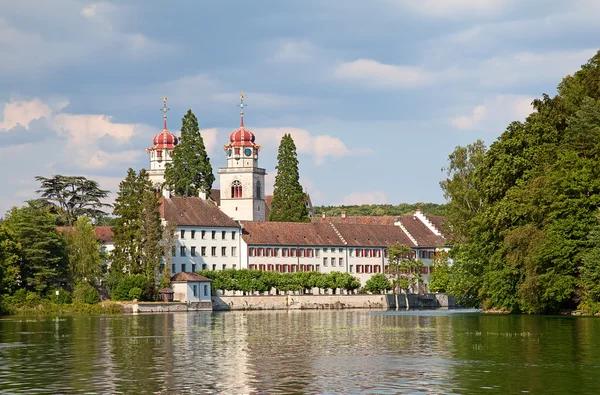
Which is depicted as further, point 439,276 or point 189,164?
point 189,164

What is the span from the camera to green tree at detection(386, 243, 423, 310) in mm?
144375

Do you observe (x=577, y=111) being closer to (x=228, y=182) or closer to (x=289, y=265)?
(x=289, y=265)

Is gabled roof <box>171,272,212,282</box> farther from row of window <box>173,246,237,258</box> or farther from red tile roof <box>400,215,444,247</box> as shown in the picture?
red tile roof <box>400,215,444,247</box>

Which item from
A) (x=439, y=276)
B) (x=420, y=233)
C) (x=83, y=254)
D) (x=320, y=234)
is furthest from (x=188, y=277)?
(x=420, y=233)

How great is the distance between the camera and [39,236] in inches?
4309

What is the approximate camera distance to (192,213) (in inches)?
5433

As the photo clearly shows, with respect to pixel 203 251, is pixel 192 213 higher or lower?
higher

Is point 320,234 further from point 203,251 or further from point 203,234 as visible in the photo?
point 203,251

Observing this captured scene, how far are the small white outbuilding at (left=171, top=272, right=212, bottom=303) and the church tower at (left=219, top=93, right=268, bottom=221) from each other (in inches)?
2223

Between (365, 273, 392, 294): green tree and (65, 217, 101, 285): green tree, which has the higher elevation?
(65, 217, 101, 285): green tree

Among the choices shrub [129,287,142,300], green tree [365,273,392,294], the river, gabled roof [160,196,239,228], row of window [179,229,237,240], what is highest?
gabled roof [160,196,239,228]

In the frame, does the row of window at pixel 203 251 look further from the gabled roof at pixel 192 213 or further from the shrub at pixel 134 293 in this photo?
the shrub at pixel 134 293

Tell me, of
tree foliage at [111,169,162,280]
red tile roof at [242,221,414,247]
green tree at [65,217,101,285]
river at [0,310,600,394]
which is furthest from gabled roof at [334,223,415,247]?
river at [0,310,600,394]

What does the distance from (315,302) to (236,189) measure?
57.6 meters
